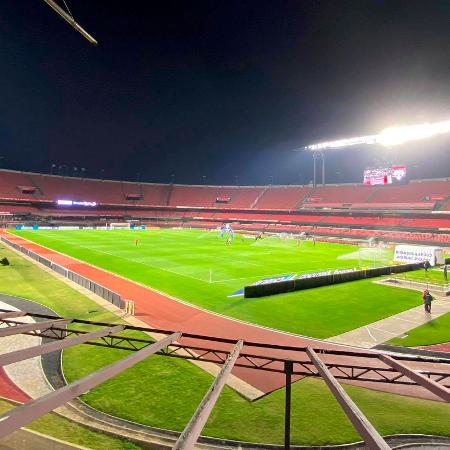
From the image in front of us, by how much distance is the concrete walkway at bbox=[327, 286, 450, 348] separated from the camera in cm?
1717

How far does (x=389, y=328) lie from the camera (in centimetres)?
1914

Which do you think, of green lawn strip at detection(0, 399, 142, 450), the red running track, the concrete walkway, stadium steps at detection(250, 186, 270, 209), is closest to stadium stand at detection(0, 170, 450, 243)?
stadium steps at detection(250, 186, 270, 209)

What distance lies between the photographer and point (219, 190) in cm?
12975

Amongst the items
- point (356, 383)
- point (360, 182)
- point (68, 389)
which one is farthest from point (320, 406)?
point (360, 182)

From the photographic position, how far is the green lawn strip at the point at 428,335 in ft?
55.9

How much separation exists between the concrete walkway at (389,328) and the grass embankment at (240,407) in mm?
4719

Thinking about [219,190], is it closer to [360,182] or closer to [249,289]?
[360,182]

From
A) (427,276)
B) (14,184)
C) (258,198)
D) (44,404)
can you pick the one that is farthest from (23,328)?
(258,198)

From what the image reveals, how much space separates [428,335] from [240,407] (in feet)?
41.2

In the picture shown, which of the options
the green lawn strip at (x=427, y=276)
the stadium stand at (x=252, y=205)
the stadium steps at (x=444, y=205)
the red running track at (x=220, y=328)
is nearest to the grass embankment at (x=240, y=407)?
the red running track at (x=220, y=328)

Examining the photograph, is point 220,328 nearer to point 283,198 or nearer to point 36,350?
point 36,350

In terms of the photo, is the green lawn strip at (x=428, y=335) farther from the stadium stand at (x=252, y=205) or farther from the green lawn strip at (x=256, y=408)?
the stadium stand at (x=252, y=205)

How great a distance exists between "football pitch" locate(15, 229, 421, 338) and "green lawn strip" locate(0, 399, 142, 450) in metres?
11.5

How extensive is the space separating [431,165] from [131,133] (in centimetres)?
8028
